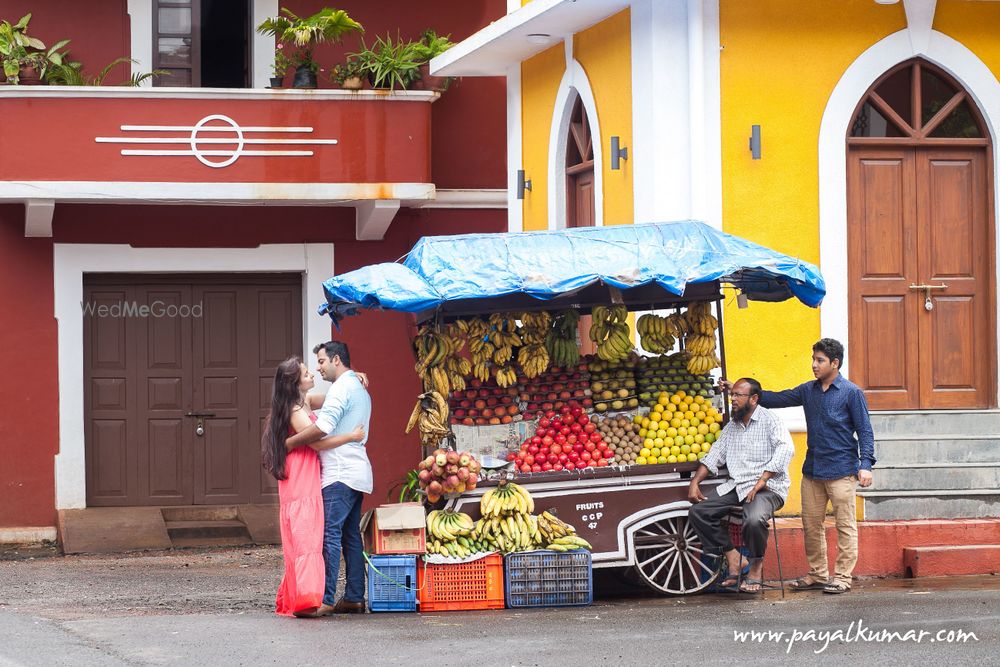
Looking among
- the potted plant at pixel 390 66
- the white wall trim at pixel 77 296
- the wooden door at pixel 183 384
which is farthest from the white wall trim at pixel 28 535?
the potted plant at pixel 390 66

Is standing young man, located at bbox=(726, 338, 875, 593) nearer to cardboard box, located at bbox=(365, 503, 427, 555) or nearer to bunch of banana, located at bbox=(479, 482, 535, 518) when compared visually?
bunch of banana, located at bbox=(479, 482, 535, 518)

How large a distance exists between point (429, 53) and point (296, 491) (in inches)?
263

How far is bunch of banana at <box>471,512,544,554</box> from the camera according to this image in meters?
10.0

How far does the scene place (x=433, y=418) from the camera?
10352 mm

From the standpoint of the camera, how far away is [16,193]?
14.2 meters

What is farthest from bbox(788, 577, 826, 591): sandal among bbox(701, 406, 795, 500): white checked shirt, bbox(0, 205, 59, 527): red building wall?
bbox(0, 205, 59, 527): red building wall

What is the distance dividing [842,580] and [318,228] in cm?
751

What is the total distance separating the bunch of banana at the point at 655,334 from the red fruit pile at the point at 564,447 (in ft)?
2.82

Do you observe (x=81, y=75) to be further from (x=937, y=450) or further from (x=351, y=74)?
(x=937, y=450)

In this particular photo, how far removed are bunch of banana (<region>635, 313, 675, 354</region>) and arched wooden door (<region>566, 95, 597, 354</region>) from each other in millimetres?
2573

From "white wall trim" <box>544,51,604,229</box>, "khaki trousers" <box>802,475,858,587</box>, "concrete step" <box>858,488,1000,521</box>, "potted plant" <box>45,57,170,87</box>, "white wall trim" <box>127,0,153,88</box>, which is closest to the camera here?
"khaki trousers" <box>802,475,858,587</box>

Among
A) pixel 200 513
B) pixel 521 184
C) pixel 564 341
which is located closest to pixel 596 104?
Result: pixel 521 184

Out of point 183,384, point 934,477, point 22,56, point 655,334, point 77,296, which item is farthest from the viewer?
point 183,384

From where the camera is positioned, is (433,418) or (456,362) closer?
(433,418)
